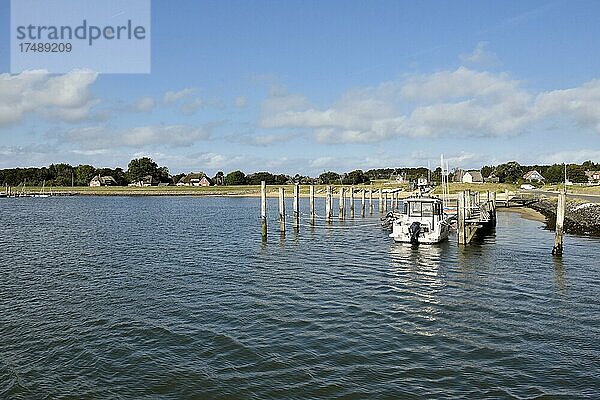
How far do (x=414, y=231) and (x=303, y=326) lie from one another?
18.2 meters

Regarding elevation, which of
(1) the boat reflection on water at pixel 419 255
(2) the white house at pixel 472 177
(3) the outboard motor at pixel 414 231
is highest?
(2) the white house at pixel 472 177

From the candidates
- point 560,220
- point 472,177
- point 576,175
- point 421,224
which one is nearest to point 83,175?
point 472,177

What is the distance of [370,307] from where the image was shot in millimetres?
17203

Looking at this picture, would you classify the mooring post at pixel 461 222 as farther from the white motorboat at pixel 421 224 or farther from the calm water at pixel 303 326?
the calm water at pixel 303 326

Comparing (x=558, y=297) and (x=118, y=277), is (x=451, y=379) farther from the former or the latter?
(x=118, y=277)

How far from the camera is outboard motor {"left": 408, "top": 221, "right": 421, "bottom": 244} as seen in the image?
3209cm

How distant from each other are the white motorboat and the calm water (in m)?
2.99

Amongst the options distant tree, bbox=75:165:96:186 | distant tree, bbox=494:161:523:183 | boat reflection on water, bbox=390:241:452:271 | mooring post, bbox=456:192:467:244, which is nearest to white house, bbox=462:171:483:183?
distant tree, bbox=494:161:523:183

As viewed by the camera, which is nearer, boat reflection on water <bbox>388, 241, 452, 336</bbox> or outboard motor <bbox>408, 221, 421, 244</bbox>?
boat reflection on water <bbox>388, 241, 452, 336</bbox>

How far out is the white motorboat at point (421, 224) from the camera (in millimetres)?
32281

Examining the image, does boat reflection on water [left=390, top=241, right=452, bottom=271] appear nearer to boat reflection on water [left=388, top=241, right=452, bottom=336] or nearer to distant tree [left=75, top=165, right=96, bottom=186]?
boat reflection on water [left=388, top=241, right=452, bottom=336]

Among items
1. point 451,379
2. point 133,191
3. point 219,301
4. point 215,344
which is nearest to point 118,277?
point 219,301

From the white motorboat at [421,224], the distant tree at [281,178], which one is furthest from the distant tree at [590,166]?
the white motorboat at [421,224]

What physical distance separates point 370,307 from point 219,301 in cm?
495
